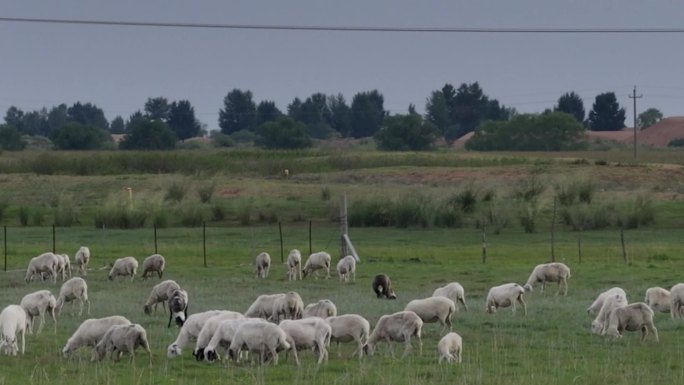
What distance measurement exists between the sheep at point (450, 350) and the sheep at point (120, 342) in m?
4.86

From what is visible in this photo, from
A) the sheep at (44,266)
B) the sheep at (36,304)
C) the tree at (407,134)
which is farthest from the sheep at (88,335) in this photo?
the tree at (407,134)

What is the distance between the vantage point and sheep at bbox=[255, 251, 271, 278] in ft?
126

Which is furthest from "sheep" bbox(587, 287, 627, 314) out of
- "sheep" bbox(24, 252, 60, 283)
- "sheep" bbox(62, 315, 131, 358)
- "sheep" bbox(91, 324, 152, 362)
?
"sheep" bbox(24, 252, 60, 283)

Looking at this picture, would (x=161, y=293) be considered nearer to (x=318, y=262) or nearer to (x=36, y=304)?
(x=36, y=304)

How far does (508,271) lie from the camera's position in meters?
40.1

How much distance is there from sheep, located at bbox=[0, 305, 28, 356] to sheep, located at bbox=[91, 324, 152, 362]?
1694 millimetres

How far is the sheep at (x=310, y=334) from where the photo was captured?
2041 cm

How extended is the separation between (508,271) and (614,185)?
1548 inches

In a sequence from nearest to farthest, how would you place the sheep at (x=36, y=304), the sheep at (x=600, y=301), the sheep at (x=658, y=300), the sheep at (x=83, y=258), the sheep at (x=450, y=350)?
1. the sheep at (x=450, y=350)
2. the sheep at (x=36, y=304)
3. the sheep at (x=600, y=301)
4. the sheep at (x=658, y=300)
5. the sheep at (x=83, y=258)

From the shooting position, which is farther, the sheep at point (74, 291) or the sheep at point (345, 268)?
the sheep at point (345, 268)

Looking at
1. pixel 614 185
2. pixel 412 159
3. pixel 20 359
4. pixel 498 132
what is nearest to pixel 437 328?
pixel 20 359

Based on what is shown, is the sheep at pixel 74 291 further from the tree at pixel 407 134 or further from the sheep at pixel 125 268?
the tree at pixel 407 134

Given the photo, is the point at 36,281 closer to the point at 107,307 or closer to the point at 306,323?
the point at 107,307

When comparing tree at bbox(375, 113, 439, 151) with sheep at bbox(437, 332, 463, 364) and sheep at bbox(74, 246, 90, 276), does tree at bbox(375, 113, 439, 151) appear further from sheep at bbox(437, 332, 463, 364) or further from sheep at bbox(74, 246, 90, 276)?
sheep at bbox(437, 332, 463, 364)
